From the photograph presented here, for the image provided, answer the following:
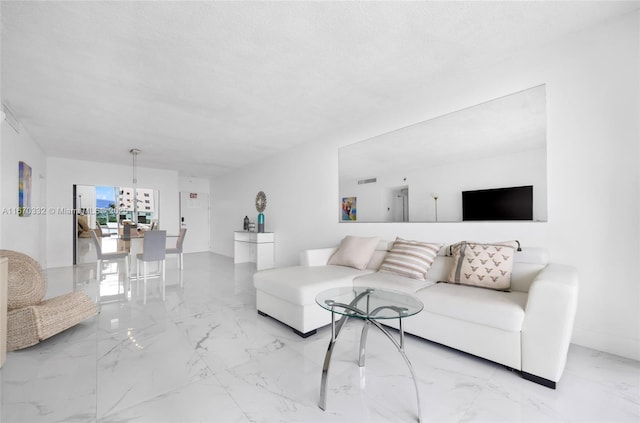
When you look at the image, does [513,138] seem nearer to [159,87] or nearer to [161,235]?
[159,87]

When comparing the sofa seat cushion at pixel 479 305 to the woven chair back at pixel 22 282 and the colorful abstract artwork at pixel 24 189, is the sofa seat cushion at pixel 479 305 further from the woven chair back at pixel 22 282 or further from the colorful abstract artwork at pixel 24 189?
the colorful abstract artwork at pixel 24 189

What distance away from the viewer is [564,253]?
223 centimetres

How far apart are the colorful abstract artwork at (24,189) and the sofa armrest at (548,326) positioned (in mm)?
6059

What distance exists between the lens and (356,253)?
10.5 ft

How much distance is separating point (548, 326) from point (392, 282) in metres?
1.09

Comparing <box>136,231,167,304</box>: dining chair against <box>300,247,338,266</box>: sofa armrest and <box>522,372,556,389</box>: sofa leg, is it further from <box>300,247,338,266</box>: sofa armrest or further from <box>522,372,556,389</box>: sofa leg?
<box>522,372,556,389</box>: sofa leg

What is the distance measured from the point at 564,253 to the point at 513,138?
1.08 m

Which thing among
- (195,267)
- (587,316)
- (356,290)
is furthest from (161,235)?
(587,316)

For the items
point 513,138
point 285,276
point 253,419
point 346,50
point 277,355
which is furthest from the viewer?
point 285,276

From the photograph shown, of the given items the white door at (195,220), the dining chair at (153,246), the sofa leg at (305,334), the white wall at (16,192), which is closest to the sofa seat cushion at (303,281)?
the sofa leg at (305,334)

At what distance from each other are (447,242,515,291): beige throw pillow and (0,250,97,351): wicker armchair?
3369 mm

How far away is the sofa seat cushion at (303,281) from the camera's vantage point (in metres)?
2.36

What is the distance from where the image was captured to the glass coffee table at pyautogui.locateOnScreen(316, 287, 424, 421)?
56.4 inches

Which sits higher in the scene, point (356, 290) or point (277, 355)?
point (356, 290)
